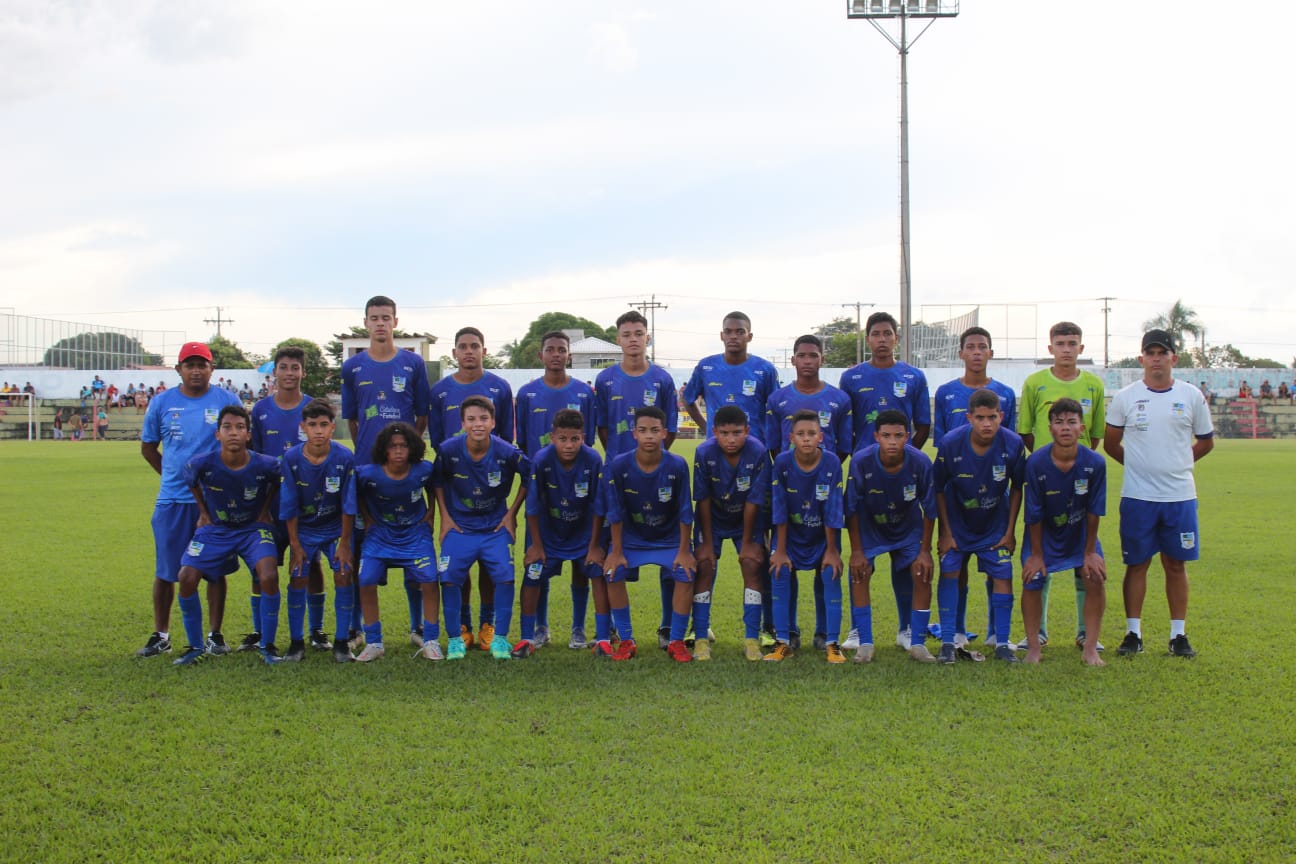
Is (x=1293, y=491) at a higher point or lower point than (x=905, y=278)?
lower

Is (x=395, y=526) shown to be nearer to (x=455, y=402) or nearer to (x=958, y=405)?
(x=455, y=402)

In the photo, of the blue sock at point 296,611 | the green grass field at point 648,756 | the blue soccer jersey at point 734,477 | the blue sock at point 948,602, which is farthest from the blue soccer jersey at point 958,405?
the blue sock at point 296,611

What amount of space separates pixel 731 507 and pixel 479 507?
1574 millimetres

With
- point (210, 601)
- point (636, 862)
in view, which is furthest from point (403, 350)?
point (636, 862)

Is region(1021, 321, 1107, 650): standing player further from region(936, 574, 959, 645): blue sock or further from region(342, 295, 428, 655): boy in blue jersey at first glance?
region(342, 295, 428, 655): boy in blue jersey

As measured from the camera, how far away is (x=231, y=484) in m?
5.95

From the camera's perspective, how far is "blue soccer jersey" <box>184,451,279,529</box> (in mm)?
5938

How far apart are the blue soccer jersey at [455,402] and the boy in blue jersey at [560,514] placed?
581 millimetres

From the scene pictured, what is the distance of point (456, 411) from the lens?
657 cm

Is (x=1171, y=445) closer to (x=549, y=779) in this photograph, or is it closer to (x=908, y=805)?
(x=908, y=805)

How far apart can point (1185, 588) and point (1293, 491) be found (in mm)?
11341

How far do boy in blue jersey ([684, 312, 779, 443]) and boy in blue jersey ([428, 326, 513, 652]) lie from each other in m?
1.26

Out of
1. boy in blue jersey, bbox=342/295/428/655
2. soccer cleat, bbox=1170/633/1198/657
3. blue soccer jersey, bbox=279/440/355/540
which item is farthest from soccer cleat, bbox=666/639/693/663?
soccer cleat, bbox=1170/633/1198/657

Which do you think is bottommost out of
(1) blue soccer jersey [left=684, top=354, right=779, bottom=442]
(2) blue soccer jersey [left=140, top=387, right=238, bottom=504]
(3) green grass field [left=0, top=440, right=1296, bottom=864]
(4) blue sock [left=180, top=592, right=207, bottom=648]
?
(3) green grass field [left=0, top=440, right=1296, bottom=864]
